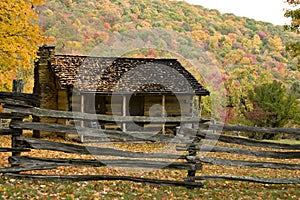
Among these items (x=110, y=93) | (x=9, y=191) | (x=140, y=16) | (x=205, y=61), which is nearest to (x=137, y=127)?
(x=110, y=93)

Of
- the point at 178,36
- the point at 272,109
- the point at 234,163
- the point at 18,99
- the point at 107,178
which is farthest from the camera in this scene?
the point at 178,36

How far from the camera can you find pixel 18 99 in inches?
340

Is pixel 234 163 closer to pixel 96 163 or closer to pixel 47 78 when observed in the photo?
pixel 96 163

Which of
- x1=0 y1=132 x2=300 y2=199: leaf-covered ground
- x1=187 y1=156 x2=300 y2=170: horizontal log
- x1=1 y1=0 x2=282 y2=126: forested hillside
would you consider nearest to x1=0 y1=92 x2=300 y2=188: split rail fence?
x1=187 y1=156 x2=300 y2=170: horizontal log

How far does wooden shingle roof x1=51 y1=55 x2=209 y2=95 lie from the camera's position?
19953 mm

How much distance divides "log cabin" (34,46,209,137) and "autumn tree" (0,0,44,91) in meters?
4.47

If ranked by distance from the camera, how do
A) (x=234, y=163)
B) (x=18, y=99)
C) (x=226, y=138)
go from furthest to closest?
(x=234, y=163)
(x=226, y=138)
(x=18, y=99)

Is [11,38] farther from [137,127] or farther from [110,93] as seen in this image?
[137,127]

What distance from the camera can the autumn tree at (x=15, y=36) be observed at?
13930 millimetres

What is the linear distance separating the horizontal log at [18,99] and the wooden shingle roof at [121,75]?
10.5 meters

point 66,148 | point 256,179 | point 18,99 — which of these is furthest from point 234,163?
point 18,99

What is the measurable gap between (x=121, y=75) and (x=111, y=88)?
1537 millimetres

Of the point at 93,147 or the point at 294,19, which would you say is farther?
the point at 294,19

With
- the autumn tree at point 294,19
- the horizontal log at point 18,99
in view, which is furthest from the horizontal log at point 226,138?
the autumn tree at point 294,19
